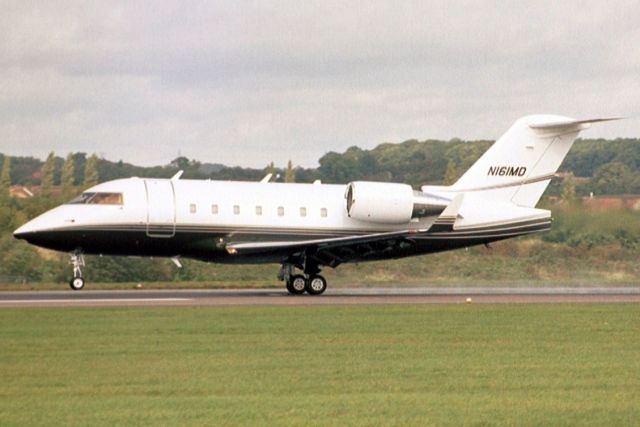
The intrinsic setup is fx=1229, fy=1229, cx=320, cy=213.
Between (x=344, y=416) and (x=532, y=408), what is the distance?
255 centimetres

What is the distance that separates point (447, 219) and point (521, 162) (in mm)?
3856

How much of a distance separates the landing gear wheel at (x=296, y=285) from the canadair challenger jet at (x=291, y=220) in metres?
0.04

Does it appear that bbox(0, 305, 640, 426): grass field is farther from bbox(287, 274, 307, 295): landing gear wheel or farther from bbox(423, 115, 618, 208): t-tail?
bbox(423, 115, 618, 208): t-tail

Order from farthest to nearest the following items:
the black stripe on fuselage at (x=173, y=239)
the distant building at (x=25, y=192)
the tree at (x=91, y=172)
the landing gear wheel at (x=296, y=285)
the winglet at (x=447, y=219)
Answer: the tree at (x=91, y=172) < the distant building at (x=25, y=192) < the landing gear wheel at (x=296, y=285) < the winglet at (x=447, y=219) < the black stripe on fuselage at (x=173, y=239)

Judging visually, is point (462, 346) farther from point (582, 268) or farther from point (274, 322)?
point (582, 268)

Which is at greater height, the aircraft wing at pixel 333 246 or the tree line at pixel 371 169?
the tree line at pixel 371 169

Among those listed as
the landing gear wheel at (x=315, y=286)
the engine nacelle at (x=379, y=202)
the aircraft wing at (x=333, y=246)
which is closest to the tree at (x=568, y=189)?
the engine nacelle at (x=379, y=202)

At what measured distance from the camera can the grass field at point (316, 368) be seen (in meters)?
15.5

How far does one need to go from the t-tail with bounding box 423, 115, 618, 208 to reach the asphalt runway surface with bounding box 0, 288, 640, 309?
340cm

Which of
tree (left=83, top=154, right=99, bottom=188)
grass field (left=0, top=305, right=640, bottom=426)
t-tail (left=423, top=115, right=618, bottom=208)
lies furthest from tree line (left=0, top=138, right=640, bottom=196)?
grass field (left=0, top=305, right=640, bottom=426)

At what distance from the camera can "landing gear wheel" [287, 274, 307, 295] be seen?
126 ft

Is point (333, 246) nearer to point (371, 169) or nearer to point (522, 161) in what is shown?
point (522, 161)

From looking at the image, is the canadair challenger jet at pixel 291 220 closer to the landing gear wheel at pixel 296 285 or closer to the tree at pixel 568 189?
the landing gear wheel at pixel 296 285

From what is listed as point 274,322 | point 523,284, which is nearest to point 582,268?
point 523,284
